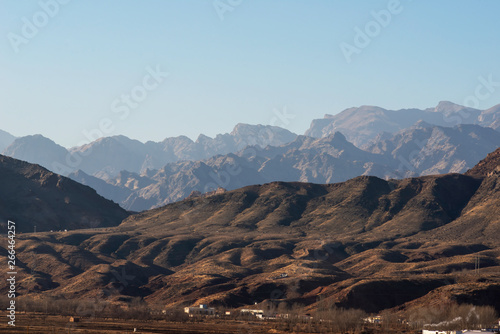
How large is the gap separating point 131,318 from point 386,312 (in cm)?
6593

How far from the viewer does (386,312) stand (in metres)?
200

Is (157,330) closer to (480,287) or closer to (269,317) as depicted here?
(269,317)

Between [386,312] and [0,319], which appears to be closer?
[0,319]

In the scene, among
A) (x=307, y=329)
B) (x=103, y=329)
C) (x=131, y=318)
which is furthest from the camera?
(x=131, y=318)

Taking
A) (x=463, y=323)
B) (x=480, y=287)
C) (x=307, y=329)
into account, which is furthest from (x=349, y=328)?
(x=480, y=287)

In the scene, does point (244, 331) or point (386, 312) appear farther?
point (386, 312)

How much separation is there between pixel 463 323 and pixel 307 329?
3405 centimetres

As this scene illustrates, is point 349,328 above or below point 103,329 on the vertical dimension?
below

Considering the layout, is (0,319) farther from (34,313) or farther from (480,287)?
(480,287)

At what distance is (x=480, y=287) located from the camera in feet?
655

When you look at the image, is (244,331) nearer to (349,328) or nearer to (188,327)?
(188,327)

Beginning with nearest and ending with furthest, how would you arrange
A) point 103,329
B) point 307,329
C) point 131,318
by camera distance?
1. point 103,329
2. point 307,329
3. point 131,318

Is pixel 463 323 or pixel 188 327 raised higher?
pixel 188 327

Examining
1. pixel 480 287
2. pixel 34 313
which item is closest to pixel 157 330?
pixel 34 313
